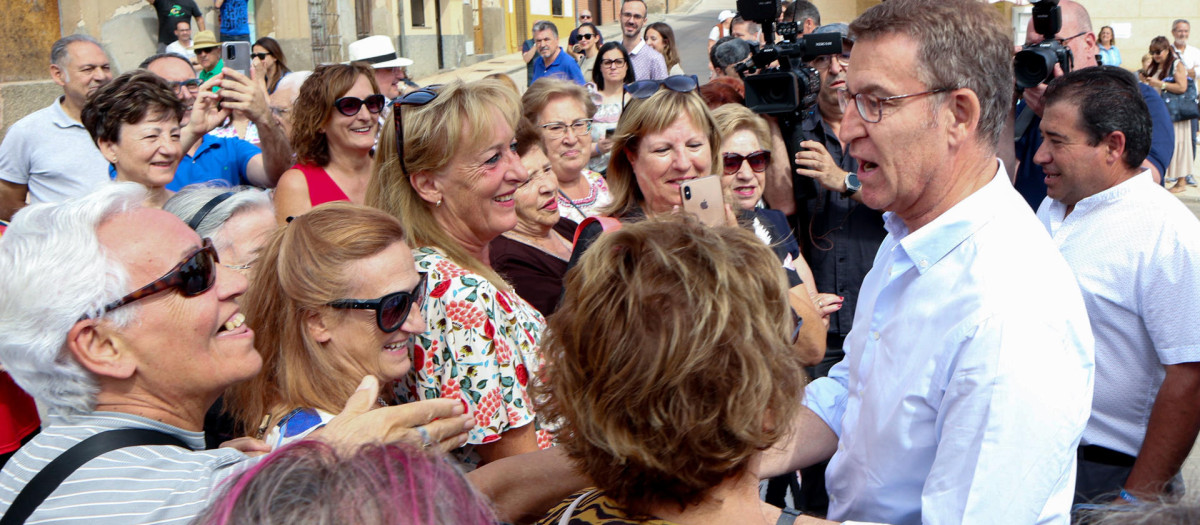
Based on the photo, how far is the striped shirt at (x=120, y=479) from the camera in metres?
1.48

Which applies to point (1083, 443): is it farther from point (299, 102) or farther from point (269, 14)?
point (269, 14)

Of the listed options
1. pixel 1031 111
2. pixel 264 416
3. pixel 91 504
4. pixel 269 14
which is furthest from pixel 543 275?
pixel 269 14

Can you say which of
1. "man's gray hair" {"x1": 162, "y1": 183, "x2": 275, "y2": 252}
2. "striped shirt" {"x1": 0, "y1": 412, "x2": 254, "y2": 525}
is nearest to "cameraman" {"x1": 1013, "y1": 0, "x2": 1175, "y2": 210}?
"man's gray hair" {"x1": 162, "y1": 183, "x2": 275, "y2": 252}

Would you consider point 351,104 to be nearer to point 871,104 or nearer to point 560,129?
point 560,129

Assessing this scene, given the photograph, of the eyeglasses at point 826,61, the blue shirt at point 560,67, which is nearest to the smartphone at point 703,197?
the eyeglasses at point 826,61

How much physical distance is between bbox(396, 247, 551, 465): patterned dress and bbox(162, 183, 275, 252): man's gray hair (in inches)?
32.4

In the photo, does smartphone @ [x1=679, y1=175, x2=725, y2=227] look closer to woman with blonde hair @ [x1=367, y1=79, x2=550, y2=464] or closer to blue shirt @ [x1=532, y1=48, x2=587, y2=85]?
woman with blonde hair @ [x1=367, y1=79, x2=550, y2=464]

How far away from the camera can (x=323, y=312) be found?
6.89 feet

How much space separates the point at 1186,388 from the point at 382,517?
7.91 ft

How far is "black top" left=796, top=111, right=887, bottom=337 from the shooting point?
3.90 metres

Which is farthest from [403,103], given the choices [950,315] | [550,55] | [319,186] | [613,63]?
[550,55]

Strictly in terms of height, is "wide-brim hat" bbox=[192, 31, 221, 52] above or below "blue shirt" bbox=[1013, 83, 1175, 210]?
above

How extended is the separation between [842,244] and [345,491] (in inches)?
126

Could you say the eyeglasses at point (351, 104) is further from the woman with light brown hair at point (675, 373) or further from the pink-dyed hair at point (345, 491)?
the pink-dyed hair at point (345, 491)
